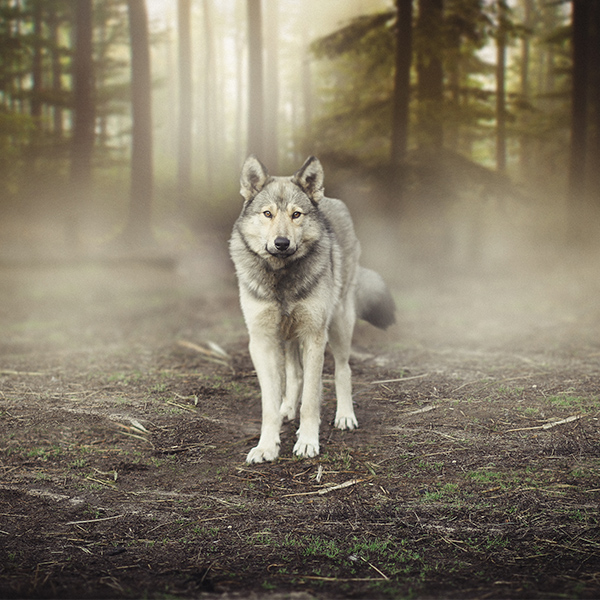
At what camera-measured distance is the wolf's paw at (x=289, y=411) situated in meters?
4.60

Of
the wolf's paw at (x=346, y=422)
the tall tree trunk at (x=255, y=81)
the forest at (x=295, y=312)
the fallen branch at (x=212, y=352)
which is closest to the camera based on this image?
the forest at (x=295, y=312)

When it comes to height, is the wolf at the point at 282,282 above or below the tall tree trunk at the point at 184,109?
below

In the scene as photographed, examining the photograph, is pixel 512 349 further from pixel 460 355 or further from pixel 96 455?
pixel 96 455

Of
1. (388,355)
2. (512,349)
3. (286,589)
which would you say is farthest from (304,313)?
(512,349)

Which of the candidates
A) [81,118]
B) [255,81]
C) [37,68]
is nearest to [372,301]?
[255,81]

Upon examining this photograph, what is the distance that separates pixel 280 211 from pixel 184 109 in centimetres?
1335

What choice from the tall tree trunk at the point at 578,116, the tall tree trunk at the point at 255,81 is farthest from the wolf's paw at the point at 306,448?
the tall tree trunk at the point at 578,116

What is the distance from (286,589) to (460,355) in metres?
4.70

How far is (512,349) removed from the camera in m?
6.70

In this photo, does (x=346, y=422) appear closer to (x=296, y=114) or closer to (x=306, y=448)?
(x=306, y=448)

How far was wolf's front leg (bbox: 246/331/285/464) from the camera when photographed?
380 cm

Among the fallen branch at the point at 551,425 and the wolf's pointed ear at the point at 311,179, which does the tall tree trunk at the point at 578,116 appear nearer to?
the fallen branch at the point at 551,425

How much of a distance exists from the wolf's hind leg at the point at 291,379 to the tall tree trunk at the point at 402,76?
7967mm

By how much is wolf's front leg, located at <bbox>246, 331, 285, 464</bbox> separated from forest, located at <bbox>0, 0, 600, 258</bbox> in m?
7.50
